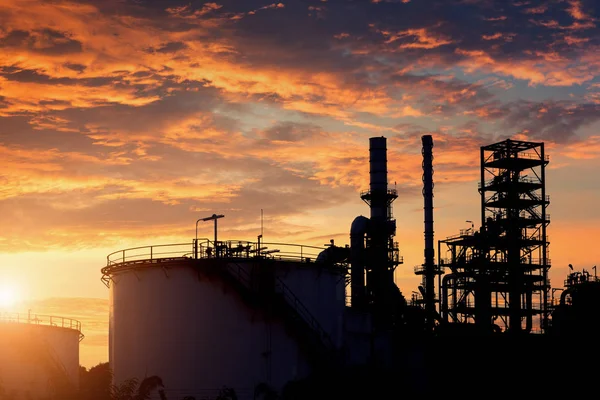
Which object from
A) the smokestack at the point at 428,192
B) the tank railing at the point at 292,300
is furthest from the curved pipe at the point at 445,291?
the tank railing at the point at 292,300

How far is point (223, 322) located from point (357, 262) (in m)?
18.7

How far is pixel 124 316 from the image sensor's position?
48.7 metres

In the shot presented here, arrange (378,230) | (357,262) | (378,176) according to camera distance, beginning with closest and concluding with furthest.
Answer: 1. (357,262)
2. (378,230)
3. (378,176)

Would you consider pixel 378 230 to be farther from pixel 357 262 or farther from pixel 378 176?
pixel 378 176

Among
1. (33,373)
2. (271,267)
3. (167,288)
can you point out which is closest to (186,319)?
(167,288)

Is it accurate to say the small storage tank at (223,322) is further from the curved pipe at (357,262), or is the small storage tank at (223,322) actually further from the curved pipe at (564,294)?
the curved pipe at (564,294)

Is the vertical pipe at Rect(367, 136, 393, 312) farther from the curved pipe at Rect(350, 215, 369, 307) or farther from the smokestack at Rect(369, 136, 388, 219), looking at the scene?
the curved pipe at Rect(350, 215, 369, 307)

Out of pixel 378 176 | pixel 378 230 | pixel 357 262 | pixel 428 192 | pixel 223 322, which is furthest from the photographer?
pixel 428 192

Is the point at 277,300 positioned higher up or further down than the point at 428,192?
further down

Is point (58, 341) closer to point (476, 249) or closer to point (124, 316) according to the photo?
point (124, 316)

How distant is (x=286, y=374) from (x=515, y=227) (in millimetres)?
42934

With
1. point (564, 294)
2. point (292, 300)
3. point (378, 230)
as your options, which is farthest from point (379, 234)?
point (292, 300)

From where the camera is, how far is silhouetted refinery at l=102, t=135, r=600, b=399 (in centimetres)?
4534

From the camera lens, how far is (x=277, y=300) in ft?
150
